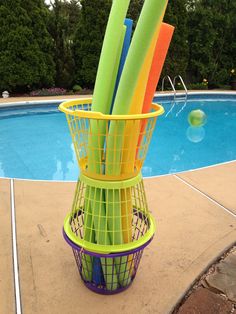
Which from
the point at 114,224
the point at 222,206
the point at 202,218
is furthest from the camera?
the point at 222,206

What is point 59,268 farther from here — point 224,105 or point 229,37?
point 229,37

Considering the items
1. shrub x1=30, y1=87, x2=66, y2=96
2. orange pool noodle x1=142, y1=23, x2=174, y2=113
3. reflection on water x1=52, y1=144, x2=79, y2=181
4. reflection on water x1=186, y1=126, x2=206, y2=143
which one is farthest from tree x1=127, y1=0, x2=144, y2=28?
orange pool noodle x1=142, y1=23, x2=174, y2=113

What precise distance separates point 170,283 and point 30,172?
3.95m

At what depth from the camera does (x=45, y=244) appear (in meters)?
2.40

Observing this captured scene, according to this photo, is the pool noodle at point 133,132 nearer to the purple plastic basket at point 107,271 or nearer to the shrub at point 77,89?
the purple plastic basket at point 107,271

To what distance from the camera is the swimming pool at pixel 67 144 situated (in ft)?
18.7

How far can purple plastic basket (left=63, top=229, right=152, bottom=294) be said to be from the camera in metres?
1.80

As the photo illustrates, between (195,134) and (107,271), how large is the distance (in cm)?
Answer: 710

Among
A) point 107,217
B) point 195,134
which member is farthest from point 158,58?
point 195,134

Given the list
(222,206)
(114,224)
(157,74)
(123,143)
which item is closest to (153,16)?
(157,74)

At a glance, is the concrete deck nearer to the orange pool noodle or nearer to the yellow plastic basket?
the yellow plastic basket

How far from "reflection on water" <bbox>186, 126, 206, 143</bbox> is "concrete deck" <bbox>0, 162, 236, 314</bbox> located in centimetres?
428

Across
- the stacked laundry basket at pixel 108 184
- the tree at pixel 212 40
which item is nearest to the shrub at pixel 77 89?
the tree at pixel 212 40

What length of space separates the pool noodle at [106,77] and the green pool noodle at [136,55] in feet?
0.31
